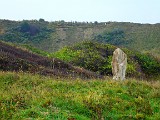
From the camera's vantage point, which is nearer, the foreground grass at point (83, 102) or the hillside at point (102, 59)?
the foreground grass at point (83, 102)

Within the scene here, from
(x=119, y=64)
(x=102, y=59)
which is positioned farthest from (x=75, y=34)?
(x=119, y=64)

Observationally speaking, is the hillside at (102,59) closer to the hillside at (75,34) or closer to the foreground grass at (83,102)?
the foreground grass at (83,102)

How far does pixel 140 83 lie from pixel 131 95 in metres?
2.77

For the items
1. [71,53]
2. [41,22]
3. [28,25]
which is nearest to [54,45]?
[28,25]

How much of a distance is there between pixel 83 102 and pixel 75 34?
78.4 metres

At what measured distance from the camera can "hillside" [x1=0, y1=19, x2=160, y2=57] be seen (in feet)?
274

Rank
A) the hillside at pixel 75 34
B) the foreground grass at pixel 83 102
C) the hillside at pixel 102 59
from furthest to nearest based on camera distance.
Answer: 1. the hillside at pixel 75 34
2. the hillside at pixel 102 59
3. the foreground grass at pixel 83 102

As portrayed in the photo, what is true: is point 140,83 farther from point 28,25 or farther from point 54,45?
point 28,25

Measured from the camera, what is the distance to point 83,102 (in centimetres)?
1412

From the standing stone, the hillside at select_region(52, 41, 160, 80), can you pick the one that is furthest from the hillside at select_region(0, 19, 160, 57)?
the standing stone

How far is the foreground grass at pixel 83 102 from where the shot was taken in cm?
1246

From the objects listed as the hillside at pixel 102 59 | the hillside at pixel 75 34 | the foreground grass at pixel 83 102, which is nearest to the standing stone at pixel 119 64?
the foreground grass at pixel 83 102

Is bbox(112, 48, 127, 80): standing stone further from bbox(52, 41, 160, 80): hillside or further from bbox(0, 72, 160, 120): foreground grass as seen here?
bbox(52, 41, 160, 80): hillside

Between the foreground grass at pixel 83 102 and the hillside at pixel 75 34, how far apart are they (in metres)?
60.8
